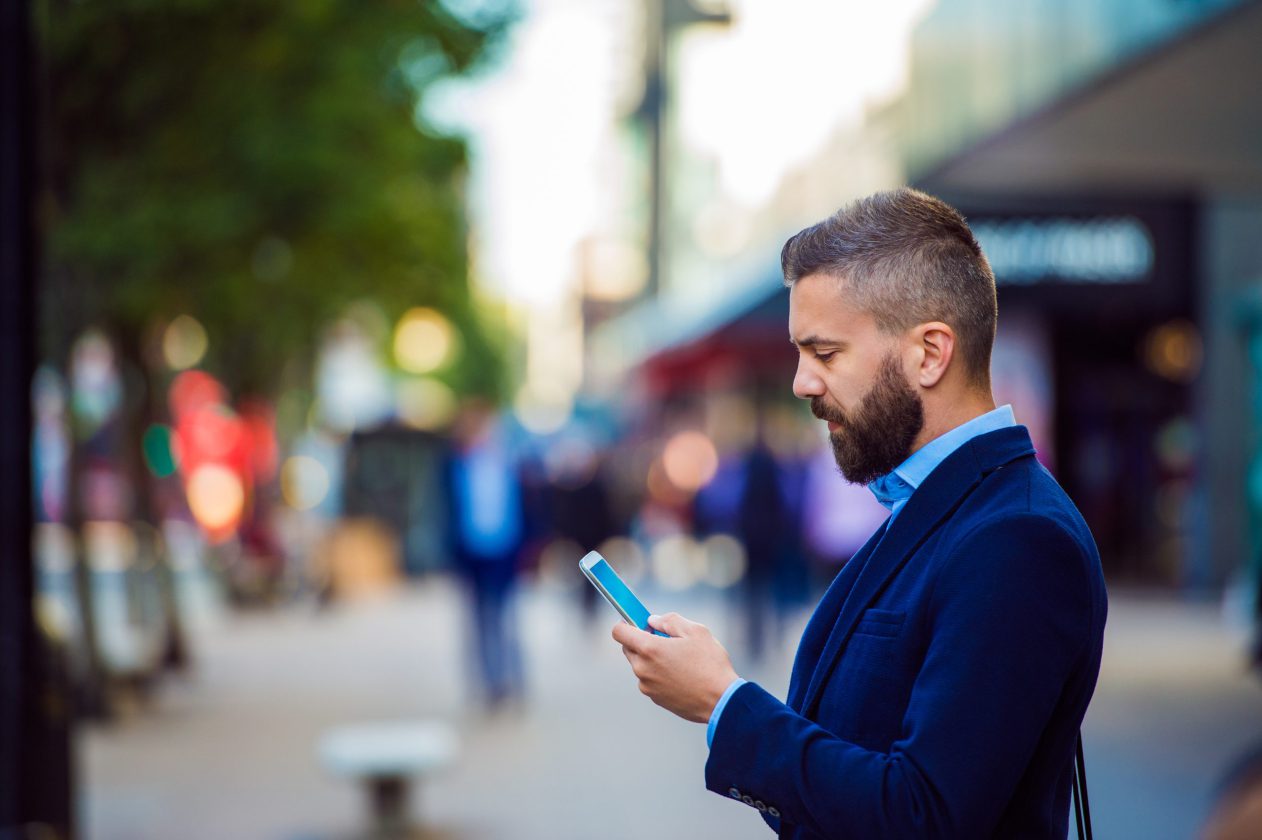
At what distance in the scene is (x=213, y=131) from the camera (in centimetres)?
1103

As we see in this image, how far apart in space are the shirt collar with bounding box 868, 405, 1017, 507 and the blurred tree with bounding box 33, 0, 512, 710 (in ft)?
22.9

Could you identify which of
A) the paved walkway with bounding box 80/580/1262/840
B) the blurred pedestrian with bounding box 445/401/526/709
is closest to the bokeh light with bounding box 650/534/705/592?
the paved walkway with bounding box 80/580/1262/840

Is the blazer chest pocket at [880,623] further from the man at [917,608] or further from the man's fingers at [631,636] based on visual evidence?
the man's fingers at [631,636]

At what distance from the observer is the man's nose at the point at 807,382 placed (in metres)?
2.05

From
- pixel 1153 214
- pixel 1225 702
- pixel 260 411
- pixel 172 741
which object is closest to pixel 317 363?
→ pixel 260 411

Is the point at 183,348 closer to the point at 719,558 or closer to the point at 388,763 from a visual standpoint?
the point at 719,558

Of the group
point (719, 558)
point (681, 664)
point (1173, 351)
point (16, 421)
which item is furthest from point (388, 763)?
point (719, 558)

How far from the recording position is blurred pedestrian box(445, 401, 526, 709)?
455 inches

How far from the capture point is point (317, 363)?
29.5 metres

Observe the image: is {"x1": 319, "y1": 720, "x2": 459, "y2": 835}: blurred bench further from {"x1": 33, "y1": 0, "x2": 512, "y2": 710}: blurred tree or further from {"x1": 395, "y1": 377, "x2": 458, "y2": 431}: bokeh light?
{"x1": 395, "y1": 377, "x2": 458, "y2": 431}: bokeh light

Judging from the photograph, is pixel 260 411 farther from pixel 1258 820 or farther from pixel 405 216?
pixel 1258 820

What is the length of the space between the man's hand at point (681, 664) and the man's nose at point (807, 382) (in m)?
0.34

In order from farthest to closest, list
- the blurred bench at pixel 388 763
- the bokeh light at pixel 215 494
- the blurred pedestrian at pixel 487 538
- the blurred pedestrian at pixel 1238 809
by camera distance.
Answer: the bokeh light at pixel 215 494 < the blurred pedestrian at pixel 487 538 < the blurred bench at pixel 388 763 < the blurred pedestrian at pixel 1238 809

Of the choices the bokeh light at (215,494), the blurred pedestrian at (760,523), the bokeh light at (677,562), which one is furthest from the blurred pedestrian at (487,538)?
the bokeh light at (215,494)
